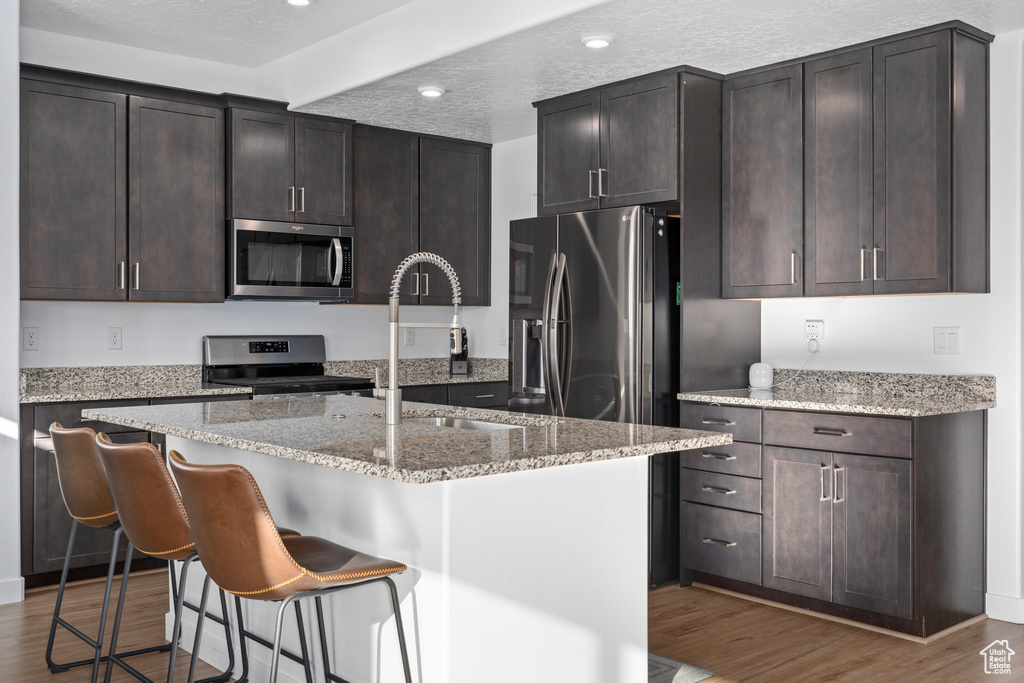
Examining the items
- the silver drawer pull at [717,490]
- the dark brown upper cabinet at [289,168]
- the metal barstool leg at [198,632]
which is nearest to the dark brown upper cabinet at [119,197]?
the dark brown upper cabinet at [289,168]

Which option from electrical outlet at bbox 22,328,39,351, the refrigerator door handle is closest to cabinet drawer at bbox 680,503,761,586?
the refrigerator door handle

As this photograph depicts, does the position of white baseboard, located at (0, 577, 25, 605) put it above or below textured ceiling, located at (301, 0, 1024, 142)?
below

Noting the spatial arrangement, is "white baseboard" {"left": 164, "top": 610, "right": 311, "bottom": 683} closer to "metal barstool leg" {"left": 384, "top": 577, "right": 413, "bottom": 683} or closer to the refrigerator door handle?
"metal barstool leg" {"left": 384, "top": 577, "right": 413, "bottom": 683}

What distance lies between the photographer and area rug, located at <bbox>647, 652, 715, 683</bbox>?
9.41ft

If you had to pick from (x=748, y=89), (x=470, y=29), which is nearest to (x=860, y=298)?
(x=748, y=89)

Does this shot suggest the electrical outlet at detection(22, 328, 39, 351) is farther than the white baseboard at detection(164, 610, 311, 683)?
Yes

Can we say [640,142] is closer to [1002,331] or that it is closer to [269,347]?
[1002,331]

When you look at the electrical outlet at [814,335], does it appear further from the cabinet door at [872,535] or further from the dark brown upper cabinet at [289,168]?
the dark brown upper cabinet at [289,168]

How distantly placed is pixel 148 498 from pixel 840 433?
2517 mm

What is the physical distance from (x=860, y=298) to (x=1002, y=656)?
5.20 ft

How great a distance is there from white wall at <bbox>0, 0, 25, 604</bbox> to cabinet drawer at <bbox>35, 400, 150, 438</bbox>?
0.38 feet

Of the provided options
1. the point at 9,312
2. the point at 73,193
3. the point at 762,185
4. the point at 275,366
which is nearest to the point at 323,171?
the point at 275,366

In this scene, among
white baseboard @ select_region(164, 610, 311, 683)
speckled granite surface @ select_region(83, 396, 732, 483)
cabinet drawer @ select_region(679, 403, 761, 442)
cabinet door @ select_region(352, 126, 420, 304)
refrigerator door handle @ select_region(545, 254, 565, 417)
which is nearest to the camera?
speckled granite surface @ select_region(83, 396, 732, 483)

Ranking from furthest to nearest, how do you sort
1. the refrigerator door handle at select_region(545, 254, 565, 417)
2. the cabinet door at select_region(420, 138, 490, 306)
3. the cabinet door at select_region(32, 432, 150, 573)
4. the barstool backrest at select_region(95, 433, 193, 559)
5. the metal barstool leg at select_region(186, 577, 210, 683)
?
1. the cabinet door at select_region(420, 138, 490, 306)
2. the refrigerator door handle at select_region(545, 254, 565, 417)
3. the cabinet door at select_region(32, 432, 150, 573)
4. the barstool backrest at select_region(95, 433, 193, 559)
5. the metal barstool leg at select_region(186, 577, 210, 683)
